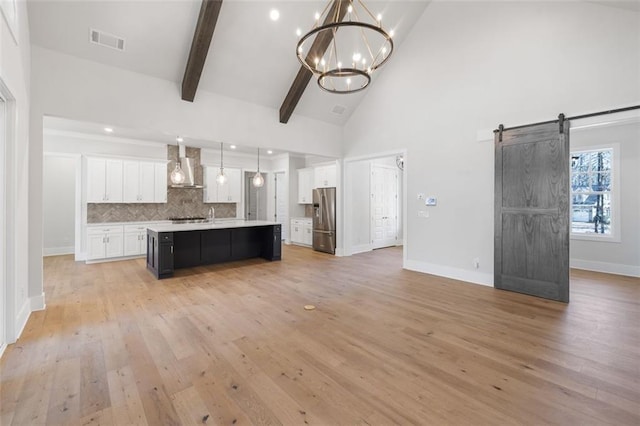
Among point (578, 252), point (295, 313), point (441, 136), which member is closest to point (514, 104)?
point (441, 136)

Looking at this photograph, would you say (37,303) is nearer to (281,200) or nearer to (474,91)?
(281,200)

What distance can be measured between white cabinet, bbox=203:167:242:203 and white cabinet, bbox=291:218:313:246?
6.58ft

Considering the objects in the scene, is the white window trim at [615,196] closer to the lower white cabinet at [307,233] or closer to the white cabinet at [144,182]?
the lower white cabinet at [307,233]

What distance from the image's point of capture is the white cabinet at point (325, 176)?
25.2ft

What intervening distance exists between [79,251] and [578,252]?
37.1 feet

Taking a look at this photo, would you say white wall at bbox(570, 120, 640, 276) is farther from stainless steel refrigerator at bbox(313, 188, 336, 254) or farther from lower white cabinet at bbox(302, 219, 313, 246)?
lower white cabinet at bbox(302, 219, 313, 246)

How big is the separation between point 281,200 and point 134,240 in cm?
460

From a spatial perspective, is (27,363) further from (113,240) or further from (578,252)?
(578,252)

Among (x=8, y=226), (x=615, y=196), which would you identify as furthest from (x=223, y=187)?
(x=615, y=196)

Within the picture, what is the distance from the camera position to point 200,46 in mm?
4266

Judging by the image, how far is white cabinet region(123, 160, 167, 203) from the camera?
689 cm

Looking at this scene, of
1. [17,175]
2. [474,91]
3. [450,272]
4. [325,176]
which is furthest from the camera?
[325,176]

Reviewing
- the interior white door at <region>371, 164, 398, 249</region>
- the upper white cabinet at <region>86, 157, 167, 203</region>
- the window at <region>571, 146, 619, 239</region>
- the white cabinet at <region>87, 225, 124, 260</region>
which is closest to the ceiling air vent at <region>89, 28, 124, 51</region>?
the upper white cabinet at <region>86, 157, 167, 203</region>

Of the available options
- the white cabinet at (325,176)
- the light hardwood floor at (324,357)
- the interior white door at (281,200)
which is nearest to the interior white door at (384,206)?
the white cabinet at (325,176)
